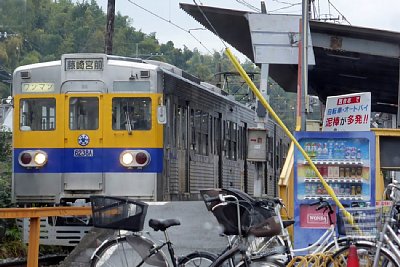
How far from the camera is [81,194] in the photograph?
13.8m

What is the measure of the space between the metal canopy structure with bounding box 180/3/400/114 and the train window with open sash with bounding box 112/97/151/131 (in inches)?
108

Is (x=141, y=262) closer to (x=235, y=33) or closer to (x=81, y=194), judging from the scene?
(x=81, y=194)

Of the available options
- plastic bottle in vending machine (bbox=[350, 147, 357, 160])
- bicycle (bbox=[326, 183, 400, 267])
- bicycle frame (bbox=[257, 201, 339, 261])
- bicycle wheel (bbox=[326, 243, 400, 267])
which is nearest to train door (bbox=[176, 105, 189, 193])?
plastic bottle in vending machine (bbox=[350, 147, 357, 160])

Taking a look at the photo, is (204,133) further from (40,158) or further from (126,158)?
(40,158)

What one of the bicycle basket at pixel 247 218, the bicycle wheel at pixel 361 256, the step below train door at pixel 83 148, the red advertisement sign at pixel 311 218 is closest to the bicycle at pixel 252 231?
the bicycle basket at pixel 247 218

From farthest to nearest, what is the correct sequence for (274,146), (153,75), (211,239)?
(274,146), (153,75), (211,239)

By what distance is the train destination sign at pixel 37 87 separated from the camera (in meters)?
13.9

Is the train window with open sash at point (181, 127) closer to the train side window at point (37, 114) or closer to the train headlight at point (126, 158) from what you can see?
the train headlight at point (126, 158)

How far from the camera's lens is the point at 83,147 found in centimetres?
1381

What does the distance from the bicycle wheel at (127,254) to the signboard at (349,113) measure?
4492 millimetres

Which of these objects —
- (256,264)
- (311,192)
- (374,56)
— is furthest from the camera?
(374,56)

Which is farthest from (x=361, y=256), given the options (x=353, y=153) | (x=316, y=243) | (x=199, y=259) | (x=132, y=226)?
(x=353, y=153)

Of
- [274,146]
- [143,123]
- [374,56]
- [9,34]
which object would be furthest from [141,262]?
[9,34]

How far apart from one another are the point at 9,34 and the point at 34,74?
155 feet
